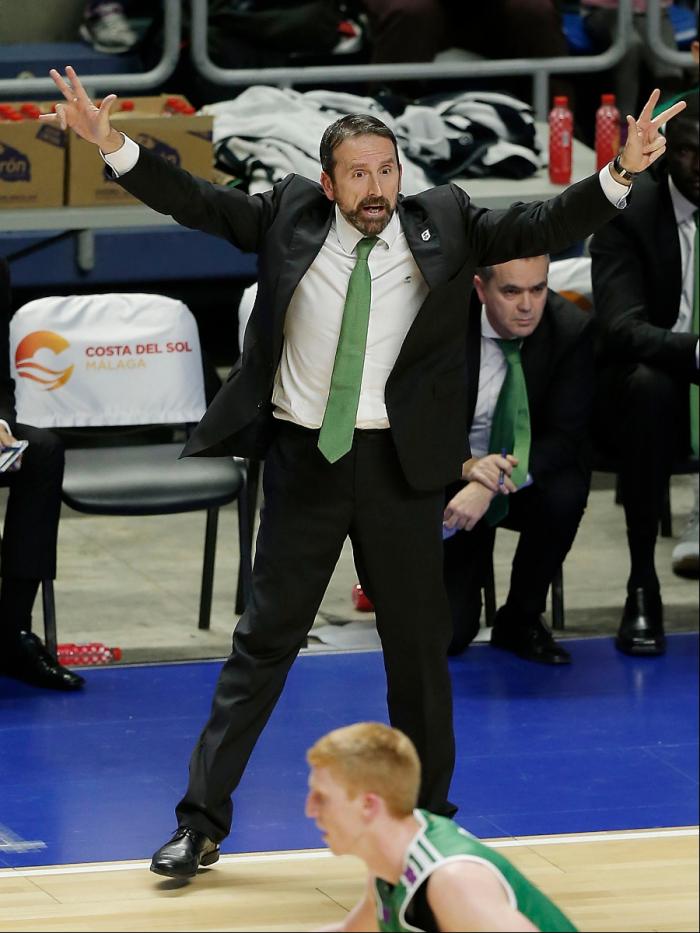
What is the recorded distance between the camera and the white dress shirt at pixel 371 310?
165 inches

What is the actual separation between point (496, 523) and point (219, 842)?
1.91 m

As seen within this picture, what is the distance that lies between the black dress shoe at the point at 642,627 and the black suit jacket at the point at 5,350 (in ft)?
6.57

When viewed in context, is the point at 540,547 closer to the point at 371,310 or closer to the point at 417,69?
the point at 371,310

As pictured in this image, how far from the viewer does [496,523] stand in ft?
19.8

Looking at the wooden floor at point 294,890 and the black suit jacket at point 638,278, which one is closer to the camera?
the wooden floor at point 294,890

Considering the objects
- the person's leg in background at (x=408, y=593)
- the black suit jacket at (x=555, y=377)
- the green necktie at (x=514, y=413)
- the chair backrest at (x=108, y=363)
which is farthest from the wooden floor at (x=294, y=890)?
the chair backrest at (x=108, y=363)

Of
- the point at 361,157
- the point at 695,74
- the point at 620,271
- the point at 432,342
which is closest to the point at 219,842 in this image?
the point at 432,342

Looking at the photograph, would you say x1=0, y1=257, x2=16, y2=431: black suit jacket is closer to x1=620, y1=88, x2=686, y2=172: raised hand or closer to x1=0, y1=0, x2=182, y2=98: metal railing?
x1=0, y1=0, x2=182, y2=98: metal railing

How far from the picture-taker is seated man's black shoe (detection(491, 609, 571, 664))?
6031 mm

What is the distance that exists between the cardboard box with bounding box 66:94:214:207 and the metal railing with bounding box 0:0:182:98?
527 millimetres

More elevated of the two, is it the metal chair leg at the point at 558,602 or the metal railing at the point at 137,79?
the metal railing at the point at 137,79

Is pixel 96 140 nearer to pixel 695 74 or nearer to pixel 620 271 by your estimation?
pixel 620 271

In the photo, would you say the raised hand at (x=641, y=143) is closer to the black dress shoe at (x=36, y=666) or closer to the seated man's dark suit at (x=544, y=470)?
the seated man's dark suit at (x=544, y=470)

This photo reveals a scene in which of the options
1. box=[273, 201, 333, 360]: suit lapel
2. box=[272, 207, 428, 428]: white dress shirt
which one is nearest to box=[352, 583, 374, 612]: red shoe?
box=[272, 207, 428, 428]: white dress shirt
